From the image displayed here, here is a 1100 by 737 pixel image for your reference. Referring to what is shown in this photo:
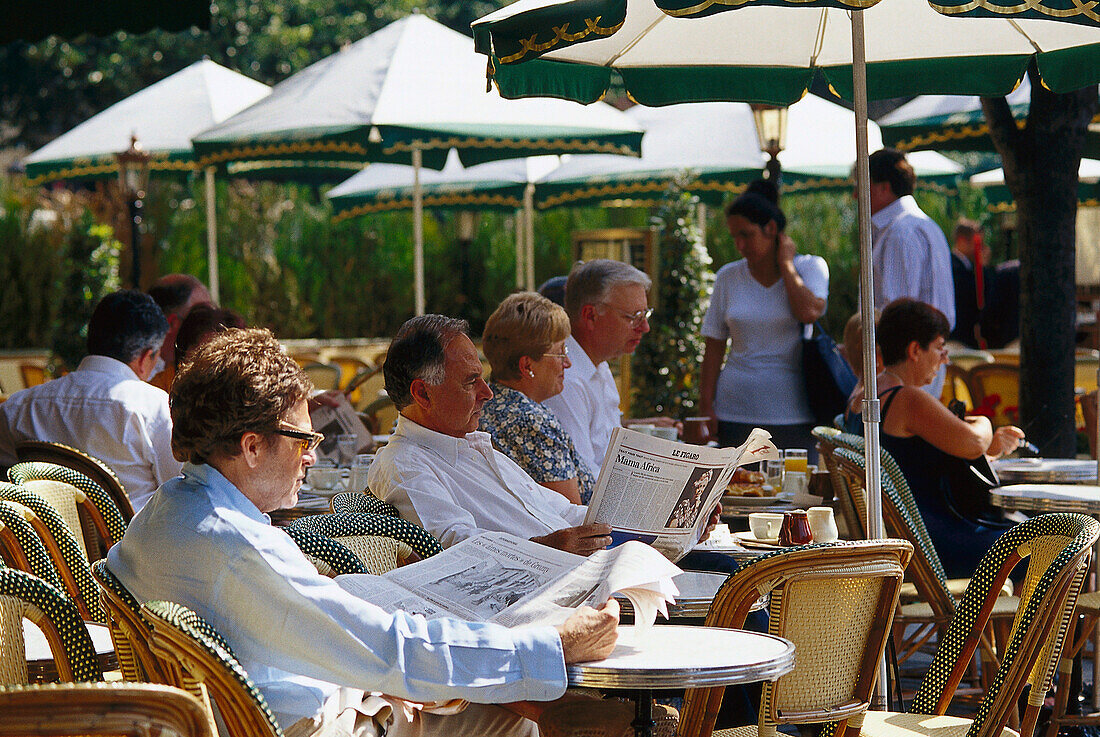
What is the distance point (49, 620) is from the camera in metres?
2.16

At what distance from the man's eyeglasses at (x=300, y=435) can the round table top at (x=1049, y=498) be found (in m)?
3.01

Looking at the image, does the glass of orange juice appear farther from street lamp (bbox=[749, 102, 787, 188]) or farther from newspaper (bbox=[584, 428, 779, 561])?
street lamp (bbox=[749, 102, 787, 188])

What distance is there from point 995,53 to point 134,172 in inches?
293

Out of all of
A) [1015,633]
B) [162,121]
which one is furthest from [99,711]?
[162,121]

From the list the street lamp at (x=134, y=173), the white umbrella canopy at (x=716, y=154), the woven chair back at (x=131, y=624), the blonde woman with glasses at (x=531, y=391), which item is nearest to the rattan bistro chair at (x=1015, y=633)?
the blonde woman with glasses at (x=531, y=391)

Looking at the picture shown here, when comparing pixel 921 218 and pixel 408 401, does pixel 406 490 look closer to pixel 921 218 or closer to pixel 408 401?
pixel 408 401

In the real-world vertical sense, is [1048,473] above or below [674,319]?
below

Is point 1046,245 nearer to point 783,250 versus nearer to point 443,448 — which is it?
point 783,250

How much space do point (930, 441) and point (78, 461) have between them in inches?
113

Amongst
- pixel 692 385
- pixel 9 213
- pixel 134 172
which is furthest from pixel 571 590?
pixel 9 213

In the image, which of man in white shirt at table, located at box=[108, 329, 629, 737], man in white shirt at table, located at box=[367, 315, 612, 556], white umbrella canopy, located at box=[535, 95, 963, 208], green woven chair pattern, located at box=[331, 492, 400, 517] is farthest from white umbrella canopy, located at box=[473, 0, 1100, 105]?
white umbrella canopy, located at box=[535, 95, 963, 208]

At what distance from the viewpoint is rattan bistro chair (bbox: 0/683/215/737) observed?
4.75 ft

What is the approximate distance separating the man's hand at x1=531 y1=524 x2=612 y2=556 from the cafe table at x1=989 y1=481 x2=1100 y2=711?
2.01 m

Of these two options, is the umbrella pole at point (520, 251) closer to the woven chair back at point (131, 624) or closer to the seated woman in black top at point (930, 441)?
the seated woman in black top at point (930, 441)
